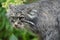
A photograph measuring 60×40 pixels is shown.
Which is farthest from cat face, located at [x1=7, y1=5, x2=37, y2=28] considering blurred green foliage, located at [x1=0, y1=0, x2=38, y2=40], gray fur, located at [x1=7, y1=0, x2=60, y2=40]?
blurred green foliage, located at [x1=0, y1=0, x2=38, y2=40]

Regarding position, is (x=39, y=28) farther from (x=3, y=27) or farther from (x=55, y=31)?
(x=3, y=27)

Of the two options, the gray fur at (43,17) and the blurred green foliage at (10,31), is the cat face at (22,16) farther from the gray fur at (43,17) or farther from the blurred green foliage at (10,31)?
the blurred green foliage at (10,31)

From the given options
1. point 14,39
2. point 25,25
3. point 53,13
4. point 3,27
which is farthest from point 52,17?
point 3,27

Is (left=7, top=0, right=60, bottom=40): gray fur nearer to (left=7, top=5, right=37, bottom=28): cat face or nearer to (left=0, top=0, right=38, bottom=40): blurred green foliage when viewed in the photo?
(left=7, top=5, right=37, bottom=28): cat face

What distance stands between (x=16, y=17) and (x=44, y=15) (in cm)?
24

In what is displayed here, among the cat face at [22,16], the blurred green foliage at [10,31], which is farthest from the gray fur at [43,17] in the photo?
the blurred green foliage at [10,31]

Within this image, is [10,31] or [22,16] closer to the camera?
[22,16]

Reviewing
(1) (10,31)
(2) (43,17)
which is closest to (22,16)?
(2) (43,17)

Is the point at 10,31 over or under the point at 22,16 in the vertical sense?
under

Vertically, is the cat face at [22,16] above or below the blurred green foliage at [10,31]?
above

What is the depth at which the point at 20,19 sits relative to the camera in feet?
8.25

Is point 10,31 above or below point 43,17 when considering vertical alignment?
below

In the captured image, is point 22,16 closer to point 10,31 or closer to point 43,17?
point 43,17

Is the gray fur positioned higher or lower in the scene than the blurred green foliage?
higher
